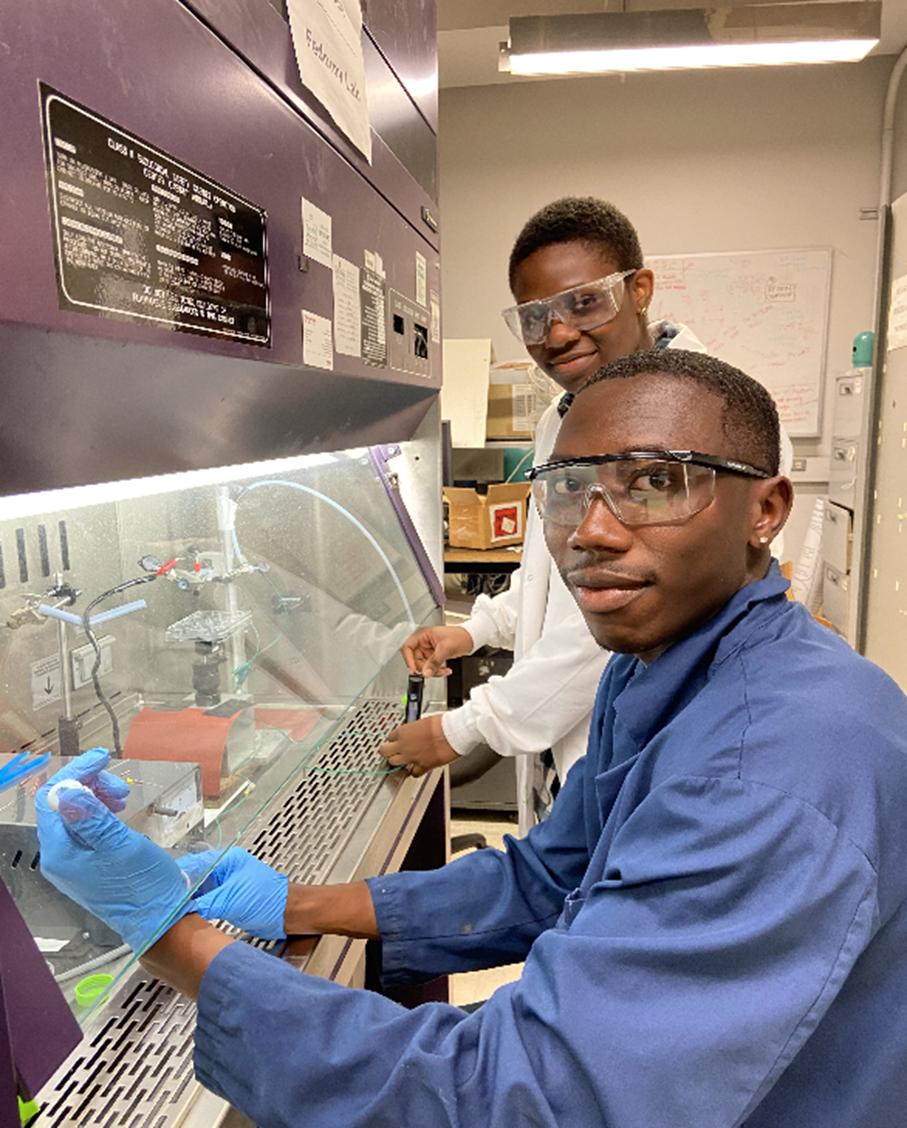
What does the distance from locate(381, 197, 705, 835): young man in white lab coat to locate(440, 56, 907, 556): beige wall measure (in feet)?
10.5

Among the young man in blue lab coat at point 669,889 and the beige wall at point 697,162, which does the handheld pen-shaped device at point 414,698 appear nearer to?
the young man in blue lab coat at point 669,889

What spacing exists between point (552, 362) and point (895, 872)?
127 cm

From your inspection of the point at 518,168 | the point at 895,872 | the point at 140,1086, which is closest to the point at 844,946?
the point at 895,872

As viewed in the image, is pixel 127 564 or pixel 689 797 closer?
pixel 689 797

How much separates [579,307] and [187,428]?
975 millimetres

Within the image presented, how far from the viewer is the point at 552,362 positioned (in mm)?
1739

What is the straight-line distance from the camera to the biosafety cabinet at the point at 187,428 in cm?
61

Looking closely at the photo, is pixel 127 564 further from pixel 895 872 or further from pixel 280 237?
pixel 895 872

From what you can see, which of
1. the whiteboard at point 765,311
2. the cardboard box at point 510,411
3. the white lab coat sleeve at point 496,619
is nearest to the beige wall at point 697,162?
the whiteboard at point 765,311

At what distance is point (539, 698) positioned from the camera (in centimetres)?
167

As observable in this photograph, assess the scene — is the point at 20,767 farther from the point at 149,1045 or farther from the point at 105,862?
the point at 149,1045

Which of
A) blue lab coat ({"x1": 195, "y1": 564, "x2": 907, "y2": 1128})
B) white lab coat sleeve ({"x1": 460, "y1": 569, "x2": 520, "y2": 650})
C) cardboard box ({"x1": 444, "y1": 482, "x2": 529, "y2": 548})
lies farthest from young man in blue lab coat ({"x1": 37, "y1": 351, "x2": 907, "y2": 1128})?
cardboard box ({"x1": 444, "y1": 482, "x2": 529, "y2": 548})

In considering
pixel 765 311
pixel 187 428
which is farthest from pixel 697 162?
pixel 187 428

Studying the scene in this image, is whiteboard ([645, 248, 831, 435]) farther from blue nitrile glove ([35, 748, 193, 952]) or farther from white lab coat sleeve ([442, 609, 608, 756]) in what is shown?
blue nitrile glove ([35, 748, 193, 952])
